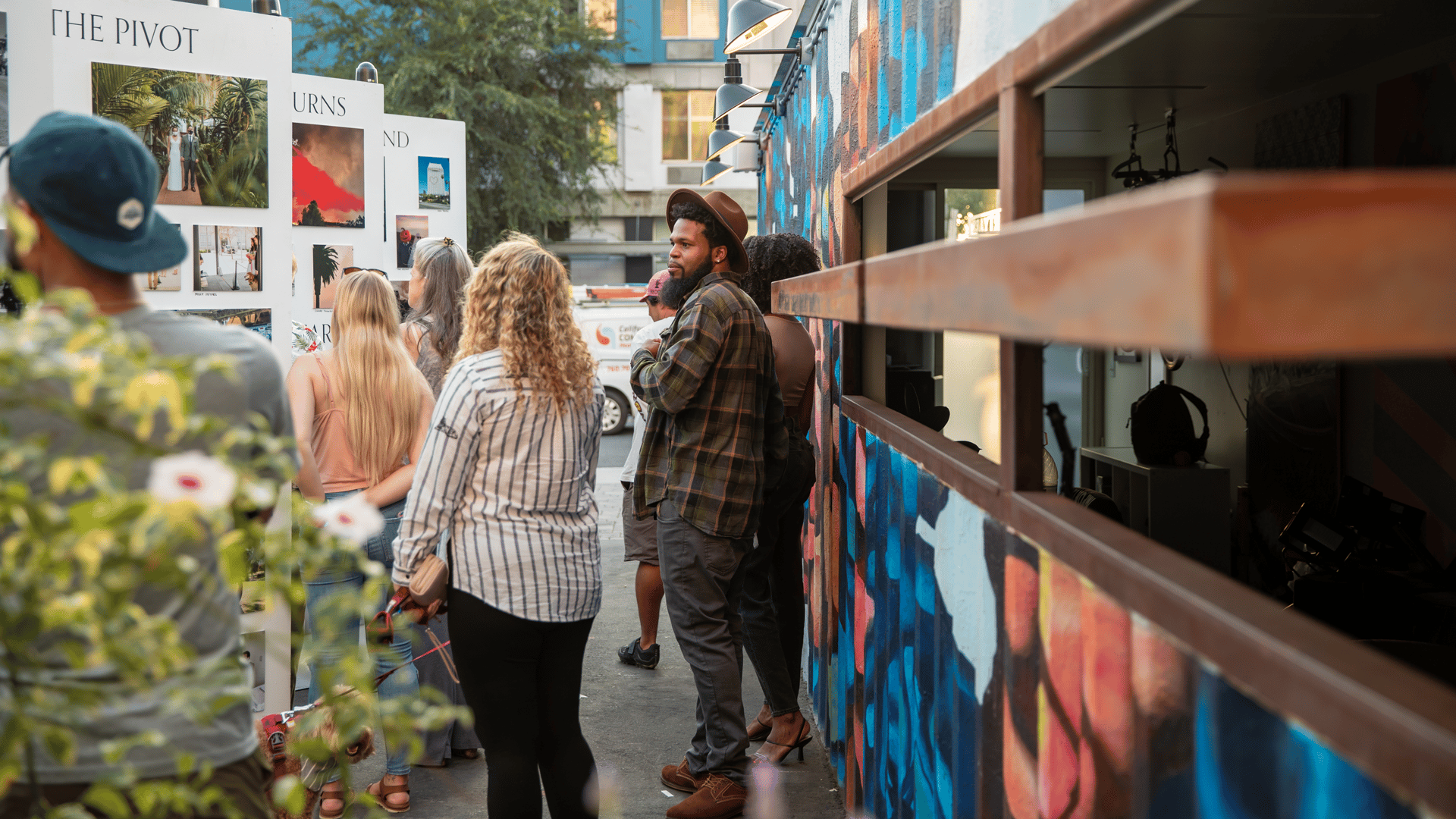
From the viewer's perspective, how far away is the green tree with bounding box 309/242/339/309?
20.6ft

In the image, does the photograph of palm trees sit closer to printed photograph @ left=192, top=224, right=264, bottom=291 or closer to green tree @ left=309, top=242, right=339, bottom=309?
printed photograph @ left=192, top=224, right=264, bottom=291

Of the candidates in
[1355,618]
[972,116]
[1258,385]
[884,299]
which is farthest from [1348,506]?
[884,299]

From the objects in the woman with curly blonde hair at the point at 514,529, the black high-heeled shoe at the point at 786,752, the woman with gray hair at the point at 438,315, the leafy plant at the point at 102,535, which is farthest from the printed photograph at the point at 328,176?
the leafy plant at the point at 102,535

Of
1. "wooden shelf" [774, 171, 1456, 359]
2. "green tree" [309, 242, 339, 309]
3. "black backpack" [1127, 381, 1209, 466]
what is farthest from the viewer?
"green tree" [309, 242, 339, 309]

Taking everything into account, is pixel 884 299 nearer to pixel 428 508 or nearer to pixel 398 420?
pixel 428 508

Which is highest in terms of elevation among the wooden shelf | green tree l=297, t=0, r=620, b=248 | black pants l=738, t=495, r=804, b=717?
green tree l=297, t=0, r=620, b=248

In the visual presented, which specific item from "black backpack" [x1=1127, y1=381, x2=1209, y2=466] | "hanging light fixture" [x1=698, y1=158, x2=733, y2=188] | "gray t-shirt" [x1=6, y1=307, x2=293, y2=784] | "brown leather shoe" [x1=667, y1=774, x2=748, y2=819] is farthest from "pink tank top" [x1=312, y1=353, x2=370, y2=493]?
"hanging light fixture" [x1=698, y1=158, x2=733, y2=188]

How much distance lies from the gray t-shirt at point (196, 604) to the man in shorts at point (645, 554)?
342cm

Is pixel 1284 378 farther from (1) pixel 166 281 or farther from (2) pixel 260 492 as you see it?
(2) pixel 260 492

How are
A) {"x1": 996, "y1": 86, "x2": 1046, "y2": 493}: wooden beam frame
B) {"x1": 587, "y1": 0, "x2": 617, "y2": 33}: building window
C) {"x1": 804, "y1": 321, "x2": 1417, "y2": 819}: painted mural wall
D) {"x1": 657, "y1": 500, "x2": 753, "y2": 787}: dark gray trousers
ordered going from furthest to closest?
{"x1": 587, "y1": 0, "x2": 617, "y2": 33}: building window → {"x1": 657, "y1": 500, "x2": 753, "y2": 787}: dark gray trousers → {"x1": 996, "y1": 86, "x2": 1046, "y2": 493}: wooden beam frame → {"x1": 804, "y1": 321, "x2": 1417, "y2": 819}: painted mural wall

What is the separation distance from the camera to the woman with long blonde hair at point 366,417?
401 centimetres

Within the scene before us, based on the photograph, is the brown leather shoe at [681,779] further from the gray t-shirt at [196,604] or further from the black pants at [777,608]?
the gray t-shirt at [196,604]

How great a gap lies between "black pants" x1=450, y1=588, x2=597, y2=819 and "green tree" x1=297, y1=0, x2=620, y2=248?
1927cm

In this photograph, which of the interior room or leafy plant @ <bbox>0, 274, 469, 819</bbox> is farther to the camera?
the interior room
